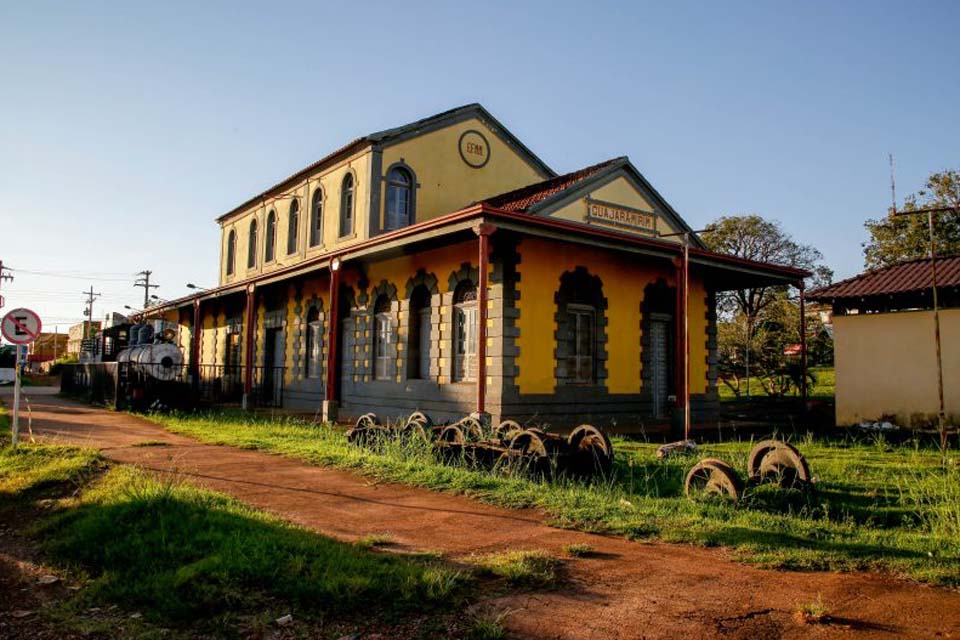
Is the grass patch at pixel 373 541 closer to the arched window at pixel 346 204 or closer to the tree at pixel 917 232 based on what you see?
the arched window at pixel 346 204

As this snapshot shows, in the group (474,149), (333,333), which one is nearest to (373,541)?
(333,333)

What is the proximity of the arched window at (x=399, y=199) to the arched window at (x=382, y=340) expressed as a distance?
2550 mm

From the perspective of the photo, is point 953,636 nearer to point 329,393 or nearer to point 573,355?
point 573,355

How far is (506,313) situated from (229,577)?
27.6ft

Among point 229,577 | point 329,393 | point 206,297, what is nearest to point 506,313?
point 329,393

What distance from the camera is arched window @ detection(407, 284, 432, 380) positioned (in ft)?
46.9

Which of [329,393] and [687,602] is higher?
[329,393]

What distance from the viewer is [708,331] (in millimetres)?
15812

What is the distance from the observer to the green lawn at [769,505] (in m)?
4.81

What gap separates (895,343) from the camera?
14.2m

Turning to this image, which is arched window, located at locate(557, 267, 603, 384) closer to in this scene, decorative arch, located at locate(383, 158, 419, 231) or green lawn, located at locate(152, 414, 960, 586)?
green lawn, located at locate(152, 414, 960, 586)

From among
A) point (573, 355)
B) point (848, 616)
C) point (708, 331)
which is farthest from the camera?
point (708, 331)

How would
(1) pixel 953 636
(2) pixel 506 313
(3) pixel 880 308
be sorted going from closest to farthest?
(1) pixel 953 636 → (2) pixel 506 313 → (3) pixel 880 308

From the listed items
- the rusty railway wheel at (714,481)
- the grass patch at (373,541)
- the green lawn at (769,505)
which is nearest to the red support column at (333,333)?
the green lawn at (769,505)
